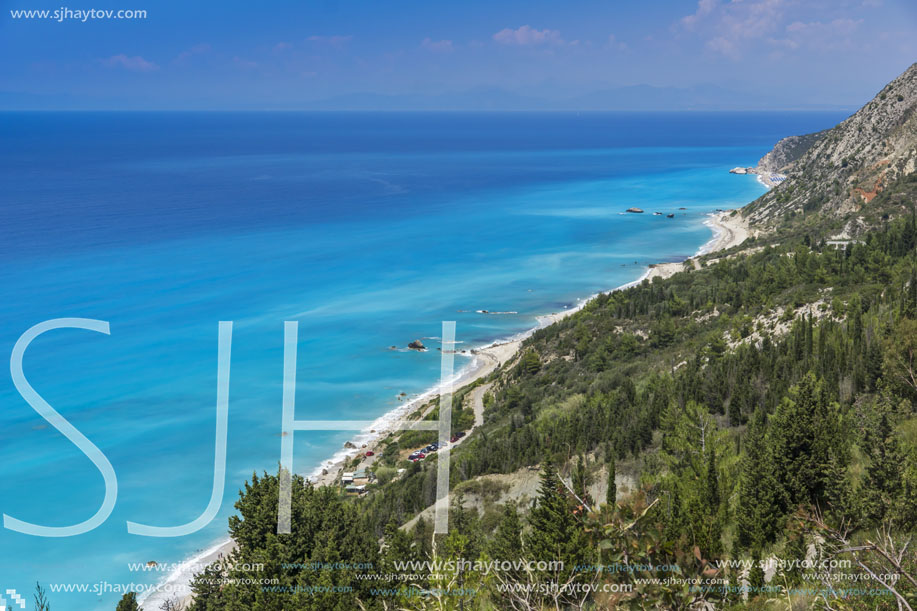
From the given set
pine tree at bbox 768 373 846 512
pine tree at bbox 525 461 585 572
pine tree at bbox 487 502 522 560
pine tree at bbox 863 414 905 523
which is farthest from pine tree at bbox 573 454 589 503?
pine tree at bbox 863 414 905 523

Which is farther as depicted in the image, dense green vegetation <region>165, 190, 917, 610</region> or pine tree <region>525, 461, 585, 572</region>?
pine tree <region>525, 461, 585, 572</region>

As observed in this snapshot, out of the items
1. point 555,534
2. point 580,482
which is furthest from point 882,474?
point 555,534

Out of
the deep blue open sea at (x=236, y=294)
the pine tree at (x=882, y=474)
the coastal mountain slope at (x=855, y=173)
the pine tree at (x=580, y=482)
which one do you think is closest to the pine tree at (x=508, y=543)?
the pine tree at (x=580, y=482)

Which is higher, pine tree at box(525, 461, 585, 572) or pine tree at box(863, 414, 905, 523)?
pine tree at box(863, 414, 905, 523)

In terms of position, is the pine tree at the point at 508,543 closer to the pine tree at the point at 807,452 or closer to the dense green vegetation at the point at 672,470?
the dense green vegetation at the point at 672,470

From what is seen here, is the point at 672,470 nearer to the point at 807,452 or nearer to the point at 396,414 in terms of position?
the point at 807,452

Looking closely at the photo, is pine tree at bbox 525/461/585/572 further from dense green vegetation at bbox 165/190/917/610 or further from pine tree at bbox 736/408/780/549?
pine tree at bbox 736/408/780/549
